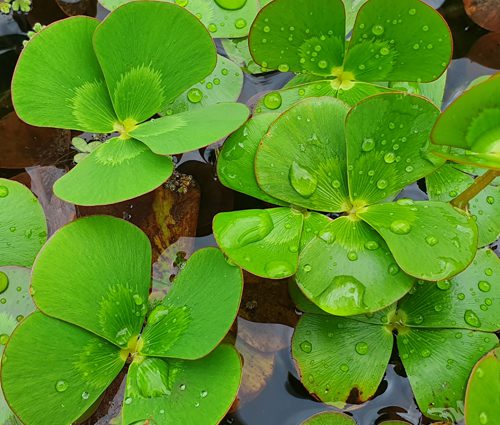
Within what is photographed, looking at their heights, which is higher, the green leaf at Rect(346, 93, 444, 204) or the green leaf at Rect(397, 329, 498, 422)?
the green leaf at Rect(346, 93, 444, 204)

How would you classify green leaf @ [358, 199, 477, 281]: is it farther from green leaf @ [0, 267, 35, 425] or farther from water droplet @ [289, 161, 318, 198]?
green leaf @ [0, 267, 35, 425]

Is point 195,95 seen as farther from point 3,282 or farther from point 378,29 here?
point 3,282

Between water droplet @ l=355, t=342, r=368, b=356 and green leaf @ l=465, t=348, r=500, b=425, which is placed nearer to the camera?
green leaf @ l=465, t=348, r=500, b=425

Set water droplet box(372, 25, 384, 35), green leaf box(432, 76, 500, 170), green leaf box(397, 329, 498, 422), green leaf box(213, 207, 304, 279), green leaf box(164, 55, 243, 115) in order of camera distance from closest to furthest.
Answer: green leaf box(432, 76, 500, 170)
green leaf box(213, 207, 304, 279)
green leaf box(397, 329, 498, 422)
water droplet box(372, 25, 384, 35)
green leaf box(164, 55, 243, 115)

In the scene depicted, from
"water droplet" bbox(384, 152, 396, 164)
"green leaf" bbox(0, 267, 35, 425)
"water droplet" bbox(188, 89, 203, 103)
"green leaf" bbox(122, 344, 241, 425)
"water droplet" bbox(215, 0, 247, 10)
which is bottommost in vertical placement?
"green leaf" bbox(122, 344, 241, 425)

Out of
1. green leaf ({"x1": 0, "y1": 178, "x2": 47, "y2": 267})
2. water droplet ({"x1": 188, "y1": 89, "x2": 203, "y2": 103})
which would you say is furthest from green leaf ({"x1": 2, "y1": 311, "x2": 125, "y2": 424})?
water droplet ({"x1": 188, "y1": 89, "x2": 203, "y2": 103})

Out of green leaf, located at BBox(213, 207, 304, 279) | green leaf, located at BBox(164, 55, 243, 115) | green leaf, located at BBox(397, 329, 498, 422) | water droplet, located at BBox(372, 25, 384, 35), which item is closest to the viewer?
green leaf, located at BBox(213, 207, 304, 279)

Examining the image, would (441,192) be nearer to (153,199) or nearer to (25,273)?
(153,199)
